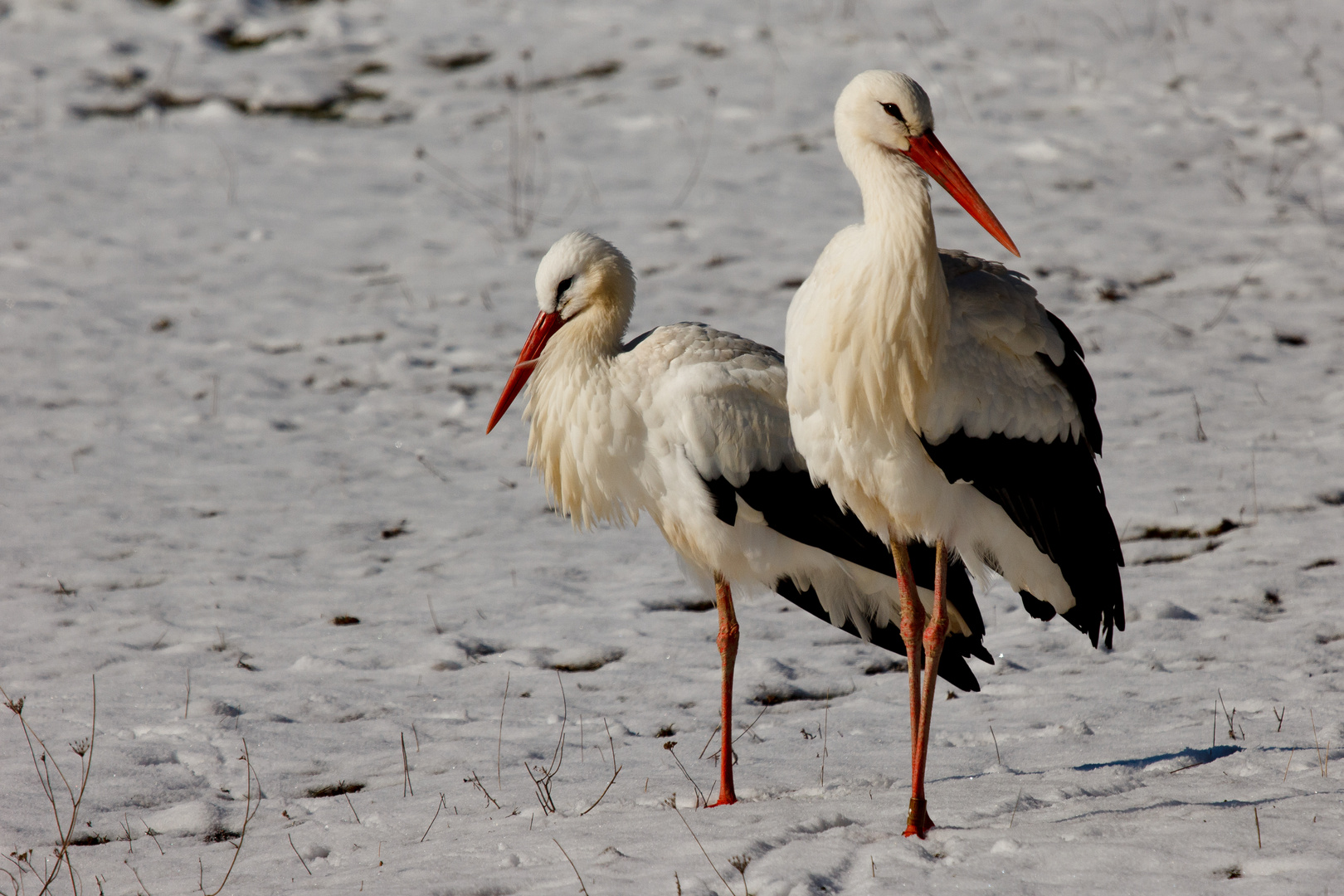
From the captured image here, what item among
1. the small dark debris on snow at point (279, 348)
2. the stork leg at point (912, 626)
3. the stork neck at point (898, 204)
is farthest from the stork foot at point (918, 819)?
the small dark debris on snow at point (279, 348)

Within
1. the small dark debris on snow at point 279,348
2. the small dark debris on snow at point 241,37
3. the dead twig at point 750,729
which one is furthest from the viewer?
the small dark debris on snow at point 241,37

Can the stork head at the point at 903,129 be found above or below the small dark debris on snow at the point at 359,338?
above

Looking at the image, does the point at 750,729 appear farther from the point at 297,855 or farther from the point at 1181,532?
the point at 1181,532

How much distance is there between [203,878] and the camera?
11.3 ft

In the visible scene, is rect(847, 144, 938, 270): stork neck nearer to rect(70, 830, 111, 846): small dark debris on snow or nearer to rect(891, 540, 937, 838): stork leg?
rect(891, 540, 937, 838): stork leg

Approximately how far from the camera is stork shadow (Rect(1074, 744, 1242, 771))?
396 centimetres

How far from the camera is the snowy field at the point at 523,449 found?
12.1 feet

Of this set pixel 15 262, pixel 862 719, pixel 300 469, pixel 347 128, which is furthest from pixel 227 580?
pixel 347 128

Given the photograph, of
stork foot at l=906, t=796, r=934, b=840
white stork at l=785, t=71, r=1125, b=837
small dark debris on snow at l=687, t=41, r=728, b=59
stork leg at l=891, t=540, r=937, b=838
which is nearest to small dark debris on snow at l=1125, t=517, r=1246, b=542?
white stork at l=785, t=71, r=1125, b=837

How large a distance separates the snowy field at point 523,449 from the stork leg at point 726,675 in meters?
0.12

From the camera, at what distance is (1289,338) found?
24.8 feet

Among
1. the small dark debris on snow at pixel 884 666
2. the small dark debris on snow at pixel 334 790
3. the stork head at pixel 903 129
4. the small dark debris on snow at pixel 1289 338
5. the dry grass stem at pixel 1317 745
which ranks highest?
the stork head at pixel 903 129

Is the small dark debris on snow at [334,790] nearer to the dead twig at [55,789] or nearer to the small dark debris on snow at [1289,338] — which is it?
the dead twig at [55,789]

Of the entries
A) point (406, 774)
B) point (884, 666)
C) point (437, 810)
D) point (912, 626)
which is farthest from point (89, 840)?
point (884, 666)
